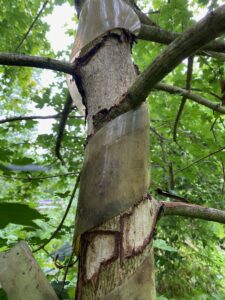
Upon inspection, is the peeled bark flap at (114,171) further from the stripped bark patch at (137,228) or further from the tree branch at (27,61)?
the tree branch at (27,61)

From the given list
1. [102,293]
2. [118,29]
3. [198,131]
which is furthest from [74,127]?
[102,293]

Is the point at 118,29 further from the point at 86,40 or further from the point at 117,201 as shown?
the point at 117,201

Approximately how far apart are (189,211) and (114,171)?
0.18 m

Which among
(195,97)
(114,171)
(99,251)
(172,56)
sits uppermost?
(195,97)

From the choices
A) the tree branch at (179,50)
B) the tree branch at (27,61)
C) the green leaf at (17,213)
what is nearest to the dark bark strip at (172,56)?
the tree branch at (179,50)

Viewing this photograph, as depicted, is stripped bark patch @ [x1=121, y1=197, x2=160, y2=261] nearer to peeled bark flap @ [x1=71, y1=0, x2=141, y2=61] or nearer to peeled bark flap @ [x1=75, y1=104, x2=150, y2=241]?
peeled bark flap @ [x1=75, y1=104, x2=150, y2=241]

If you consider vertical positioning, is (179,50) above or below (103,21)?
below

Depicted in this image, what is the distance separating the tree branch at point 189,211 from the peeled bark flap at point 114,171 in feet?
0.21

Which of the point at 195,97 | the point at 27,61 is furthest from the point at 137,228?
the point at 195,97

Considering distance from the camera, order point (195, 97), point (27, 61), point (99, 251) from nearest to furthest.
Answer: point (99, 251), point (27, 61), point (195, 97)

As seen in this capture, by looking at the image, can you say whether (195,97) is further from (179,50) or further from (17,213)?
(17,213)

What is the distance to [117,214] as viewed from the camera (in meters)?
0.55

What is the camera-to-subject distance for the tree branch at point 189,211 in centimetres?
62

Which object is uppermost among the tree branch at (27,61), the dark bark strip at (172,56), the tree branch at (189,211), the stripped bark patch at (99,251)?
the tree branch at (27,61)
